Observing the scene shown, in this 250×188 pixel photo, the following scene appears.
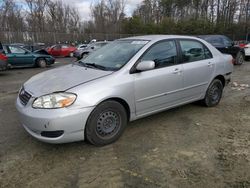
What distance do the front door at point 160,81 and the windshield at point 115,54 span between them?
247 millimetres

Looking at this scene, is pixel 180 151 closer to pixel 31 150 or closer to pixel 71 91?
pixel 71 91

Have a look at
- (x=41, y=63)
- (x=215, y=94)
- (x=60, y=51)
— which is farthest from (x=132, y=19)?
(x=215, y=94)

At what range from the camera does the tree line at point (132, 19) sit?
112ft

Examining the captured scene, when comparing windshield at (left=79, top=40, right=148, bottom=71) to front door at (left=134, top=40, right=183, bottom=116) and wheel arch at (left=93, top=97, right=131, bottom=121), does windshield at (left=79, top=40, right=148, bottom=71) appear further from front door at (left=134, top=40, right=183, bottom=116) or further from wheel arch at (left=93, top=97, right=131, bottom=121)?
wheel arch at (left=93, top=97, right=131, bottom=121)

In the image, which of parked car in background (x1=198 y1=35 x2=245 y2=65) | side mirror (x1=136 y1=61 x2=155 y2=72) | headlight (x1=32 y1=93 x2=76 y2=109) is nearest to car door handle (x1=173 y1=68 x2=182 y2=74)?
side mirror (x1=136 y1=61 x2=155 y2=72)

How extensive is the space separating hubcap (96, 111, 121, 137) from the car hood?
55 centimetres

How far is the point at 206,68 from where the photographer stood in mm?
4574

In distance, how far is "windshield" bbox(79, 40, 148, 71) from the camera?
3.63 m

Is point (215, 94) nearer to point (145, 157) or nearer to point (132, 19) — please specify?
point (145, 157)

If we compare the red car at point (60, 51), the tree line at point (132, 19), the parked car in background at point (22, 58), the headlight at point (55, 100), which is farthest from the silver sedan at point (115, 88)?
the tree line at point (132, 19)

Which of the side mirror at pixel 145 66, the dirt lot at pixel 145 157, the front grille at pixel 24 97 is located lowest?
the dirt lot at pixel 145 157

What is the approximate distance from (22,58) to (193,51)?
33.4 feet

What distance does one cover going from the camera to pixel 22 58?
476 inches

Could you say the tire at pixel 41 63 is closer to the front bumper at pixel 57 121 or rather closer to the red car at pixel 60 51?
the red car at pixel 60 51
